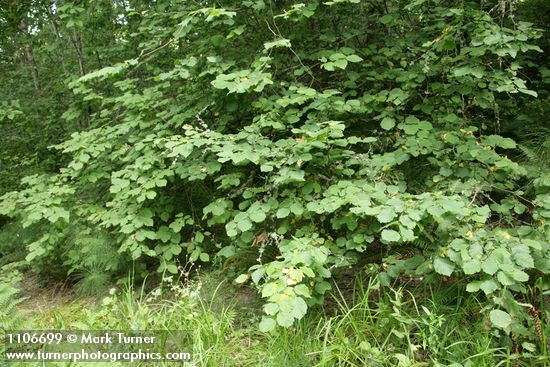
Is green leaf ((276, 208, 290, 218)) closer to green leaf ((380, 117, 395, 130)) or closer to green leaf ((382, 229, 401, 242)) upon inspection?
green leaf ((382, 229, 401, 242))

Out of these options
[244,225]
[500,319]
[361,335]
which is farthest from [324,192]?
[500,319]

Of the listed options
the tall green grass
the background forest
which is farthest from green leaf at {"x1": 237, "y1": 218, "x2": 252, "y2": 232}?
the tall green grass

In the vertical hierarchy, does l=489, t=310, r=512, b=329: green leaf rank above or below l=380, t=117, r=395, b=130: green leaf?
below

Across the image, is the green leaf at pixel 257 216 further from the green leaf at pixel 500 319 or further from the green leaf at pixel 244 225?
the green leaf at pixel 500 319

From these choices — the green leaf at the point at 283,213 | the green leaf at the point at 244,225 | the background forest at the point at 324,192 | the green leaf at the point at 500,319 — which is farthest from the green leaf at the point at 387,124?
the green leaf at the point at 500,319

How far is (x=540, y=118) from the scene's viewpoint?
11.4 feet

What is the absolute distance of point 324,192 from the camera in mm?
2613

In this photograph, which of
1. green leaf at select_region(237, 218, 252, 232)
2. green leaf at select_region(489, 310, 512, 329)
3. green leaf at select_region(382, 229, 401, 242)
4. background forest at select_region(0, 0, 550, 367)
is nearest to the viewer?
green leaf at select_region(489, 310, 512, 329)

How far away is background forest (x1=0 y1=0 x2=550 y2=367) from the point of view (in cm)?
221

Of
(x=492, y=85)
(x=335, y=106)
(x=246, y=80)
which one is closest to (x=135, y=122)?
(x=246, y=80)

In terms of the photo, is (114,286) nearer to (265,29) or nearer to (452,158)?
(265,29)

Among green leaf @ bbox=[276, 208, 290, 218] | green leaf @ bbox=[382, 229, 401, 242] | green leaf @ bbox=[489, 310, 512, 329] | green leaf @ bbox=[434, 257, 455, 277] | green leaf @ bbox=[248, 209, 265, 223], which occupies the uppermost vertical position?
green leaf @ bbox=[248, 209, 265, 223]

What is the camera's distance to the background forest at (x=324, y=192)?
7.23 feet

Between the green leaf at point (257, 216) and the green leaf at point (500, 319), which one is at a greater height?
the green leaf at point (257, 216)
